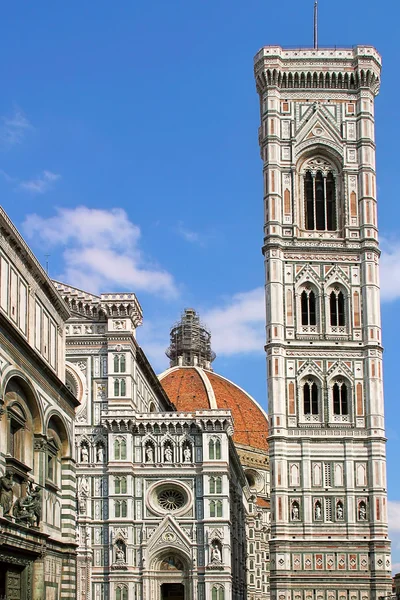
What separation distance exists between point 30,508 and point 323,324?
3361cm

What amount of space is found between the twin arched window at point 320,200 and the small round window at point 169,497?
15.2m

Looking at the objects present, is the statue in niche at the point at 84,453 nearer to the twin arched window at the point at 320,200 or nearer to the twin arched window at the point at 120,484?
the twin arched window at the point at 120,484

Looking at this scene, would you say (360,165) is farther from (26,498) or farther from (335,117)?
(26,498)

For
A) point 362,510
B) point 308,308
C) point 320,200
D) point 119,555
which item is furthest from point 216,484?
point 320,200

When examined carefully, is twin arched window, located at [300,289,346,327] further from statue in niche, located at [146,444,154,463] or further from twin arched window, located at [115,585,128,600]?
twin arched window, located at [115,585,128,600]

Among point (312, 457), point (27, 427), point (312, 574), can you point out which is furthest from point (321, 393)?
point (27, 427)

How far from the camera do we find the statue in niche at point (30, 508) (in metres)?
24.7

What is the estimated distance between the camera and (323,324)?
187 ft

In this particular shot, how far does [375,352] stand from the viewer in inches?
2228

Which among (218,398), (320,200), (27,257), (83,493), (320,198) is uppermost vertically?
(320,198)

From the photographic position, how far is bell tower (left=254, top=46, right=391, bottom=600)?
2116 inches

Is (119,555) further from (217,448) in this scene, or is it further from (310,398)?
(310,398)

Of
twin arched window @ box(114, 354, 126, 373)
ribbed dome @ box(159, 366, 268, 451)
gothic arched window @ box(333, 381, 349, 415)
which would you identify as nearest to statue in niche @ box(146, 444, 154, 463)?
twin arched window @ box(114, 354, 126, 373)

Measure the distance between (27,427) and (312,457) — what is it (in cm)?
3022
